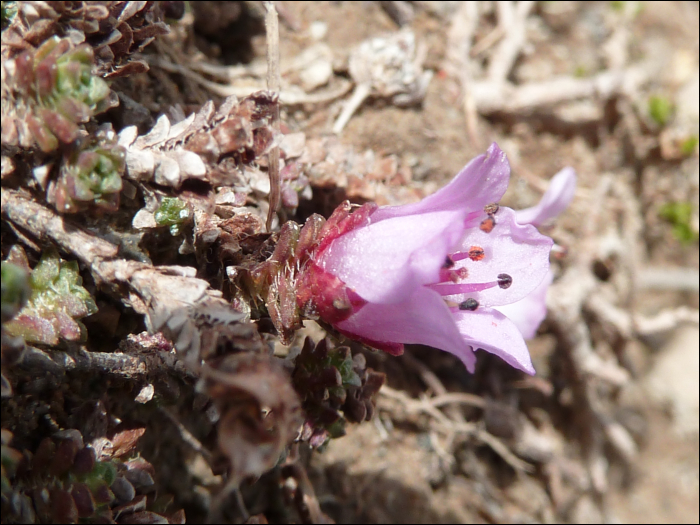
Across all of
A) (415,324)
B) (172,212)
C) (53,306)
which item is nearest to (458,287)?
(415,324)

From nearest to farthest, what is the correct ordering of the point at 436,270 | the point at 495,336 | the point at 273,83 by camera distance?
1. the point at 436,270
2. the point at 495,336
3. the point at 273,83

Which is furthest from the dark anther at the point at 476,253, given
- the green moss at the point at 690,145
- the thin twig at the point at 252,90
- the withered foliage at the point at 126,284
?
the green moss at the point at 690,145

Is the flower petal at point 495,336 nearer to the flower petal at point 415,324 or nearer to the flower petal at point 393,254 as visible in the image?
the flower petal at point 415,324

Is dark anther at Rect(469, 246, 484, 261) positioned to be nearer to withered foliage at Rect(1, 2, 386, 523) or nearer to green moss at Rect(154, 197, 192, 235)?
withered foliage at Rect(1, 2, 386, 523)

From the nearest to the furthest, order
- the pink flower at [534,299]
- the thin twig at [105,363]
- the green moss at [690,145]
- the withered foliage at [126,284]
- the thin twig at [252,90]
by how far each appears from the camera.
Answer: the withered foliage at [126,284] < the thin twig at [105,363] < the thin twig at [252,90] < the pink flower at [534,299] < the green moss at [690,145]

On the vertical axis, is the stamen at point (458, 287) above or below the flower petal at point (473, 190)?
below

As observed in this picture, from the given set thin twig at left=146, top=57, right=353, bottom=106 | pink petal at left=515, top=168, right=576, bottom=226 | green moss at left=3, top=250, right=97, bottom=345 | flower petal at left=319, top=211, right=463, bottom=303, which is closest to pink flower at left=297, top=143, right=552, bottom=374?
flower petal at left=319, top=211, right=463, bottom=303

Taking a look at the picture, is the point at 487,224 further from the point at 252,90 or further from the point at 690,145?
the point at 690,145
